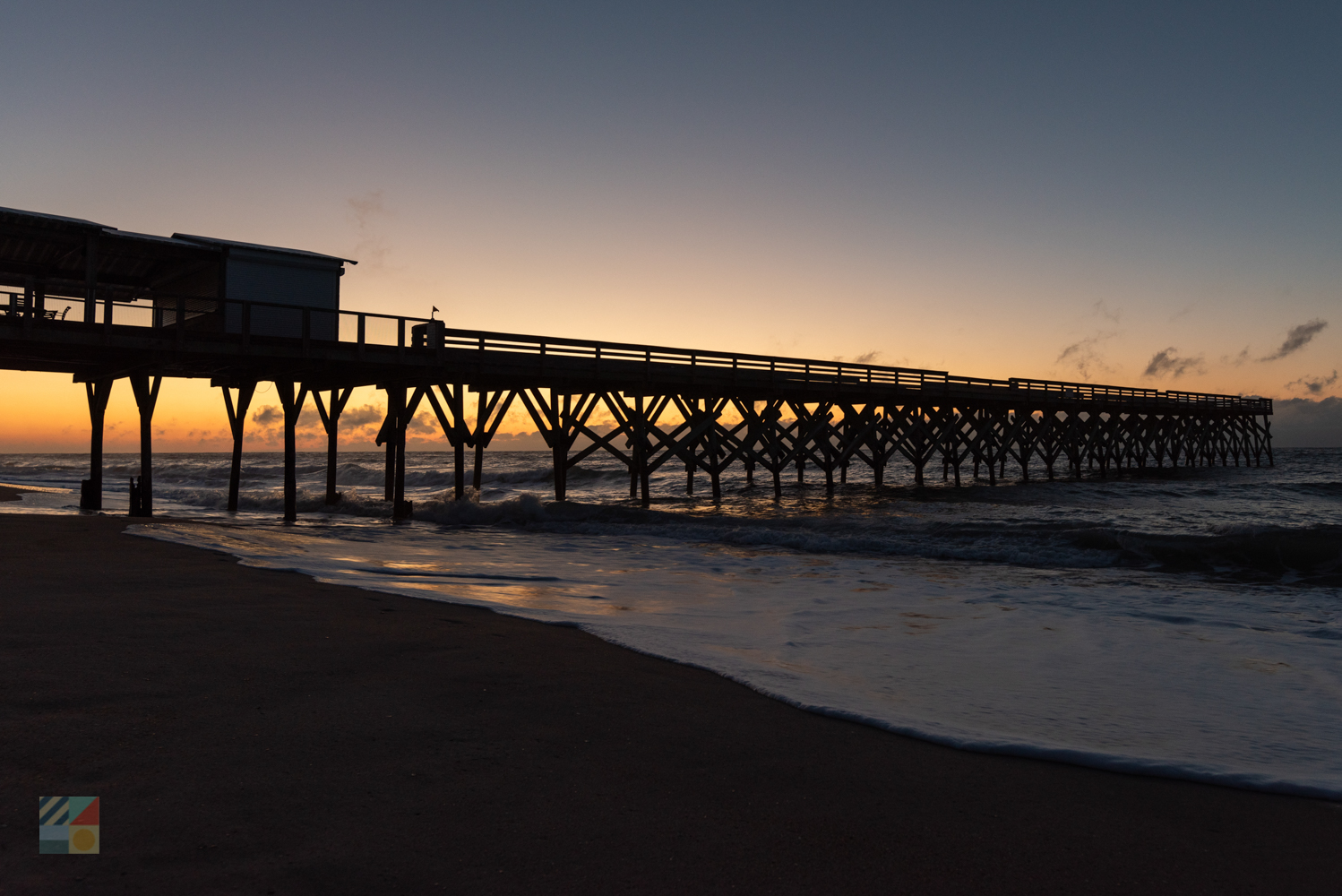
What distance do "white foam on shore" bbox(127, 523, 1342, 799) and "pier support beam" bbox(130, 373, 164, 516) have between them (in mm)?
6043

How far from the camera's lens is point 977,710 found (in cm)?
421

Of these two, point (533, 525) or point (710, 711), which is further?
point (533, 525)

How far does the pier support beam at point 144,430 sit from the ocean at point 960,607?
260cm

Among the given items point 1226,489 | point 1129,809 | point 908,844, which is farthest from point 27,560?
point 1226,489

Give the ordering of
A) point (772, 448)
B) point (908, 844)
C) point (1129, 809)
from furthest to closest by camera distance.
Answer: point (772, 448)
point (1129, 809)
point (908, 844)

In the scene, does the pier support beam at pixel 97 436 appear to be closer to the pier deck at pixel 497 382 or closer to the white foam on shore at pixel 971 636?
the pier deck at pixel 497 382

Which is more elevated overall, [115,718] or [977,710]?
[115,718]

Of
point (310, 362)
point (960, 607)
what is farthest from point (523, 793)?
point (310, 362)

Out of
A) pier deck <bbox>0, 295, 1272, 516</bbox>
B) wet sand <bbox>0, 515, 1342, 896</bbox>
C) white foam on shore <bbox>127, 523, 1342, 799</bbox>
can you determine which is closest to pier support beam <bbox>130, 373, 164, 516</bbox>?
pier deck <bbox>0, 295, 1272, 516</bbox>

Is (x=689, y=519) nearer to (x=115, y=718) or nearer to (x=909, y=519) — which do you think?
(x=909, y=519)

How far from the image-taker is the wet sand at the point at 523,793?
2.21 meters

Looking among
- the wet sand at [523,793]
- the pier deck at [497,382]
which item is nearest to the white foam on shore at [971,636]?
the wet sand at [523,793]

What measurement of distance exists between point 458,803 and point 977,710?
285 cm

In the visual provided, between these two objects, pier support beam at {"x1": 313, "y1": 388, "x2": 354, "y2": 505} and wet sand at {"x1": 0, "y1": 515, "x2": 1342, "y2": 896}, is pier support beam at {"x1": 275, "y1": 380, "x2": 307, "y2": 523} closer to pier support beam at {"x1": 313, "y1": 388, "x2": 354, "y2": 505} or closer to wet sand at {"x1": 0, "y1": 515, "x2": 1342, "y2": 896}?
pier support beam at {"x1": 313, "y1": 388, "x2": 354, "y2": 505}
